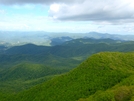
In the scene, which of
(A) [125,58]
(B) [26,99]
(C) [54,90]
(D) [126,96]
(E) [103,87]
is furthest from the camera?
(A) [125,58]

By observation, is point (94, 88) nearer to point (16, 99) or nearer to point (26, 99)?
point (26, 99)

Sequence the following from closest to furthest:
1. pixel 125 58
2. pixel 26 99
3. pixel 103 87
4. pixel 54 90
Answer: pixel 103 87 → pixel 54 90 → pixel 26 99 → pixel 125 58

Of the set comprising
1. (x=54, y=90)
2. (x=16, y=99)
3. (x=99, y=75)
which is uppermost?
(x=99, y=75)

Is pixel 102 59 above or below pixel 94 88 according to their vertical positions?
above

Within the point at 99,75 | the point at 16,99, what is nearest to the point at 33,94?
the point at 16,99

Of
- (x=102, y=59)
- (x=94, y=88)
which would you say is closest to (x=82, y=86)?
(x=94, y=88)

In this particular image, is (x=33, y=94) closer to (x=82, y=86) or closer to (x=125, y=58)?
(x=82, y=86)

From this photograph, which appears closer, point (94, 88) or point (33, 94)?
point (94, 88)
